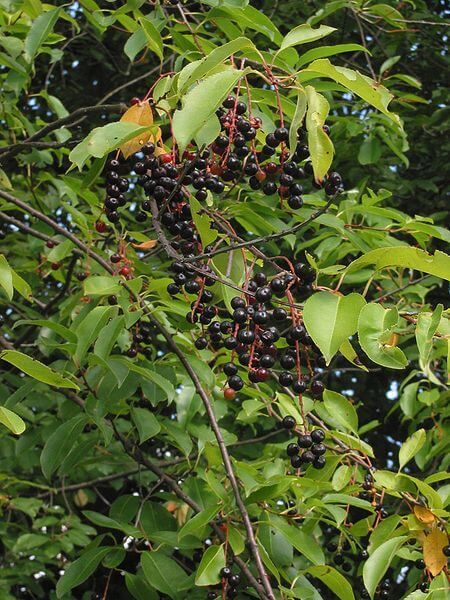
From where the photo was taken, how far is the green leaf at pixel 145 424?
1.91 meters

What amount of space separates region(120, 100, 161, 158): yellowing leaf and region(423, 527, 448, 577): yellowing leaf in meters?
0.89

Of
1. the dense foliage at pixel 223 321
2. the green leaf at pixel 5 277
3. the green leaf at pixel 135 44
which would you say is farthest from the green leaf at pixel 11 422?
the green leaf at pixel 135 44

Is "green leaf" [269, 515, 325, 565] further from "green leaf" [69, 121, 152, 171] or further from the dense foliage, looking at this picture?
"green leaf" [69, 121, 152, 171]

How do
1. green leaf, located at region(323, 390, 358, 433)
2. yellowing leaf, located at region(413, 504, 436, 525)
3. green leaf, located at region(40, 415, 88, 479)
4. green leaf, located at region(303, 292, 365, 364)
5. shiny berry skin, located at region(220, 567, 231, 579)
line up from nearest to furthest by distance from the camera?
green leaf, located at region(303, 292, 365, 364)
shiny berry skin, located at region(220, 567, 231, 579)
yellowing leaf, located at region(413, 504, 436, 525)
green leaf, located at region(323, 390, 358, 433)
green leaf, located at region(40, 415, 88, 479)

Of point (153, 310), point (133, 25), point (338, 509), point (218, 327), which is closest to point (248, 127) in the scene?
point (218, 327)

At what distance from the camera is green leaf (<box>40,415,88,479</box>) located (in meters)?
1.97

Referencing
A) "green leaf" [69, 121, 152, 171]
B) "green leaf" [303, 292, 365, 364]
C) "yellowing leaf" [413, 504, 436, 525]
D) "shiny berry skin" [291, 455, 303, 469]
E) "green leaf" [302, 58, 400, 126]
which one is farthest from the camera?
"yellowing leaf" [413, 504, 436, 525]

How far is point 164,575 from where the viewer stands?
6.18 feet

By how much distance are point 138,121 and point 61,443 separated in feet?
2.65

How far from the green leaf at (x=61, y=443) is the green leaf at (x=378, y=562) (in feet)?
2.34

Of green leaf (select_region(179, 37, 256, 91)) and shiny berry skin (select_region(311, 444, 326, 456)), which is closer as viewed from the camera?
green leaf (select_region(179, 37, 256, 91))

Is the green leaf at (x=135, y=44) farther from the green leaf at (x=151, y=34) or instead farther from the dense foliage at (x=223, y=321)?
the green leaf at (x=151, y=34)

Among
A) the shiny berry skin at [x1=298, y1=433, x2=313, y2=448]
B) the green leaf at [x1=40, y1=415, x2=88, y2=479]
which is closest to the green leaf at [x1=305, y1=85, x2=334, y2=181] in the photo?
the shiny berry skin at [x1=298, y1=433, x2=313, y2=448]

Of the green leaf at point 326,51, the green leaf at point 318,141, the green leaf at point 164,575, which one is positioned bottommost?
the green leaf at point 164,575
